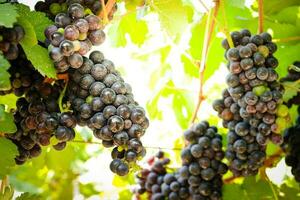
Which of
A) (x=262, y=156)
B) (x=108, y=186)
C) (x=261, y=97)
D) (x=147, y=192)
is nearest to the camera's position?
(x=261, y=97)

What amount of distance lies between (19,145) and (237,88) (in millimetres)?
478

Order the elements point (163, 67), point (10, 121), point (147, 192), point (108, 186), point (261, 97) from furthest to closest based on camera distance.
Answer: point (108, 186)
point (163, 67)
point (147, 192)
point (261, 97)
point (10, 121)

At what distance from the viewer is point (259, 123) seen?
1.06 metres

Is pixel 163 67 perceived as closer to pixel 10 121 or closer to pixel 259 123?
pixel 259 123

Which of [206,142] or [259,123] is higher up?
[259,123]

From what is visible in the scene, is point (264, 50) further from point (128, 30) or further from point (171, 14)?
point (128, 30)

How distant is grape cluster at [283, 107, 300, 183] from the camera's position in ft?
3.89

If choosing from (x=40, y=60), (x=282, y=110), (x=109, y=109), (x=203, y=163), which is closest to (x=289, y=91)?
(x=282, y=110)

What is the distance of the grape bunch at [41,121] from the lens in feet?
2.68

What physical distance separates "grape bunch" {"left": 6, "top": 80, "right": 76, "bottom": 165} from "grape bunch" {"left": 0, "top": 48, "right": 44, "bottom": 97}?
1 centimetres

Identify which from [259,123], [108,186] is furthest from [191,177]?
[108,186]

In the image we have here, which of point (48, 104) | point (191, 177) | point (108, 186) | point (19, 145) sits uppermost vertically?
point (48, 104)

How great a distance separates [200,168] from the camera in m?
1.21

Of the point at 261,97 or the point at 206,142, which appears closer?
the point at 261,97
